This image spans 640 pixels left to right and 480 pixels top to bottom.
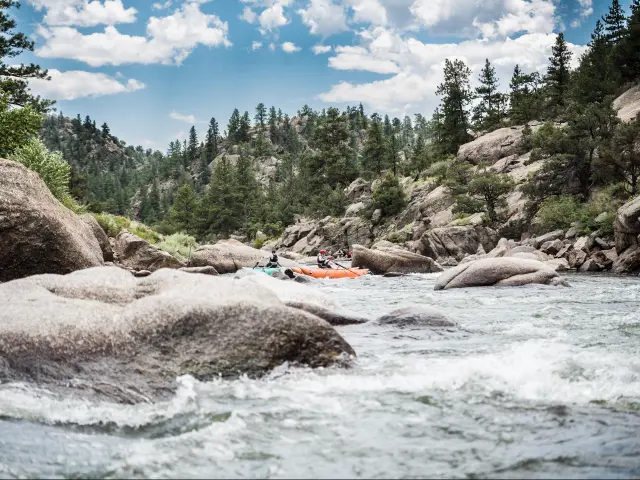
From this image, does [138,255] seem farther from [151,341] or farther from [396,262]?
[151,341]

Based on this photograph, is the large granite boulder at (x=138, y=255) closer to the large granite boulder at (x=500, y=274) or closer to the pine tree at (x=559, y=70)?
the large granite boulder at (x=500, y=274)

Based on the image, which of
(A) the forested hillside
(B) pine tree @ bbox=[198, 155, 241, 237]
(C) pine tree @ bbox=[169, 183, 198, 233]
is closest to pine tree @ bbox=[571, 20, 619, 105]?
(A) the forested hillside

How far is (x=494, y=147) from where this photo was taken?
4669cm

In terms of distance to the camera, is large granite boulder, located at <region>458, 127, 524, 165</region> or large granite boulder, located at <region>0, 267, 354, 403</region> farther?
large granite boulder, located at <region>458, 127, 524, 165</region>

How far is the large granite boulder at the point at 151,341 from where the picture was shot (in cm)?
584

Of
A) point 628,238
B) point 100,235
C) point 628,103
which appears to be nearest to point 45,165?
point 100,235

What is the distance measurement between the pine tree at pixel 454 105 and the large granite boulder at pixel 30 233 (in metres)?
48.8

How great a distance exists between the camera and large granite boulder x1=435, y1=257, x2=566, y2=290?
1720 cm

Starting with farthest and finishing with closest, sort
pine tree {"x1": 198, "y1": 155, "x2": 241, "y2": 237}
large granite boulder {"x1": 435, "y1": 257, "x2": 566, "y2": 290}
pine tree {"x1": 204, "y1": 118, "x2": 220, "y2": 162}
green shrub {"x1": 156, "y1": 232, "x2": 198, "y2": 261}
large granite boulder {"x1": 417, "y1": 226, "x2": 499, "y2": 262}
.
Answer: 1. pine tree {"x1": 204, "y1": 118, "x2": 220, "y2": 162}
2. pine tree {"x1": 198, "y1": 155, "x2": 241, "y2": 237}
3. large granite boulder {"x1": 417, "y1": 226, "x2": 499, "y2": 262}
4. green shrub {"x1": 156, "y1": 232, "x2": 198, "y2": 261}
5. large granite boulder {"x1": 435, "y1": 257, "x2": 566, "y2": 290}

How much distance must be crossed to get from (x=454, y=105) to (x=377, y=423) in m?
56.0

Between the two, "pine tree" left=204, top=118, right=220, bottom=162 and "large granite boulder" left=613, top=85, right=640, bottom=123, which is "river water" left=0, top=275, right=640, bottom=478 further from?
"pine tree" left=204, top=118, right=220, bottom=162

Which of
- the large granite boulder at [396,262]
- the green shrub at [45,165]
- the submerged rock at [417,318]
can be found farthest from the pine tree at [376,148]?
the submerged rock at [417,318]

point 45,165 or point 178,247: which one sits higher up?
point 45,165

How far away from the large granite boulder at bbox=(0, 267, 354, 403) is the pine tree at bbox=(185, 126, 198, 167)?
6055 inches
